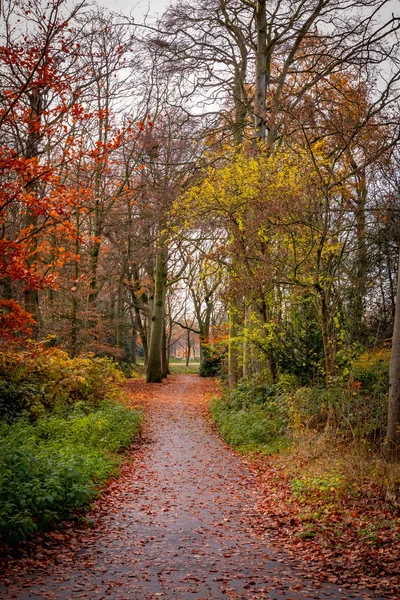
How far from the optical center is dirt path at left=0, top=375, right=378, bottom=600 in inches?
176

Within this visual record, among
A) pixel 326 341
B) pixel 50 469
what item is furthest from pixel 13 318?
pixel 326 341

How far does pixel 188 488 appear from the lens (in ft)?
27.1

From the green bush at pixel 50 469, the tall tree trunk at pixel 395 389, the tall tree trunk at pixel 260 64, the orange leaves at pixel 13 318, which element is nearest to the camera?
the green bush at pixel 50 469

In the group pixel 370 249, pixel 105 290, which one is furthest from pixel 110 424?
pixel 105 290

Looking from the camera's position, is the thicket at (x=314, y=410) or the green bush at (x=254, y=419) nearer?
the thicket at (x=314, y=410)

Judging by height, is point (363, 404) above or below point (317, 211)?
below

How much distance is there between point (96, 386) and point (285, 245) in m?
5.88

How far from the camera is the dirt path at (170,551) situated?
446 cm

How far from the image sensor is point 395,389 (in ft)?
25.2

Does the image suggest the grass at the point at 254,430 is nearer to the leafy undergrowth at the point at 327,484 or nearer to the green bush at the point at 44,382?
the leafy undergrowth at the point at 327,484

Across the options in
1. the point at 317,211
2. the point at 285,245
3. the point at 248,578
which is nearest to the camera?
the point at 248,578

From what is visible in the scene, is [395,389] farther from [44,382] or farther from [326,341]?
[44,382]

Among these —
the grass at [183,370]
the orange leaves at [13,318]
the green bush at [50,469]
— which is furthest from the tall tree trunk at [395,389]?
the grass at [183,370]

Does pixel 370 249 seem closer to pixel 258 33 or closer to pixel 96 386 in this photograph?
pixel 258 33
